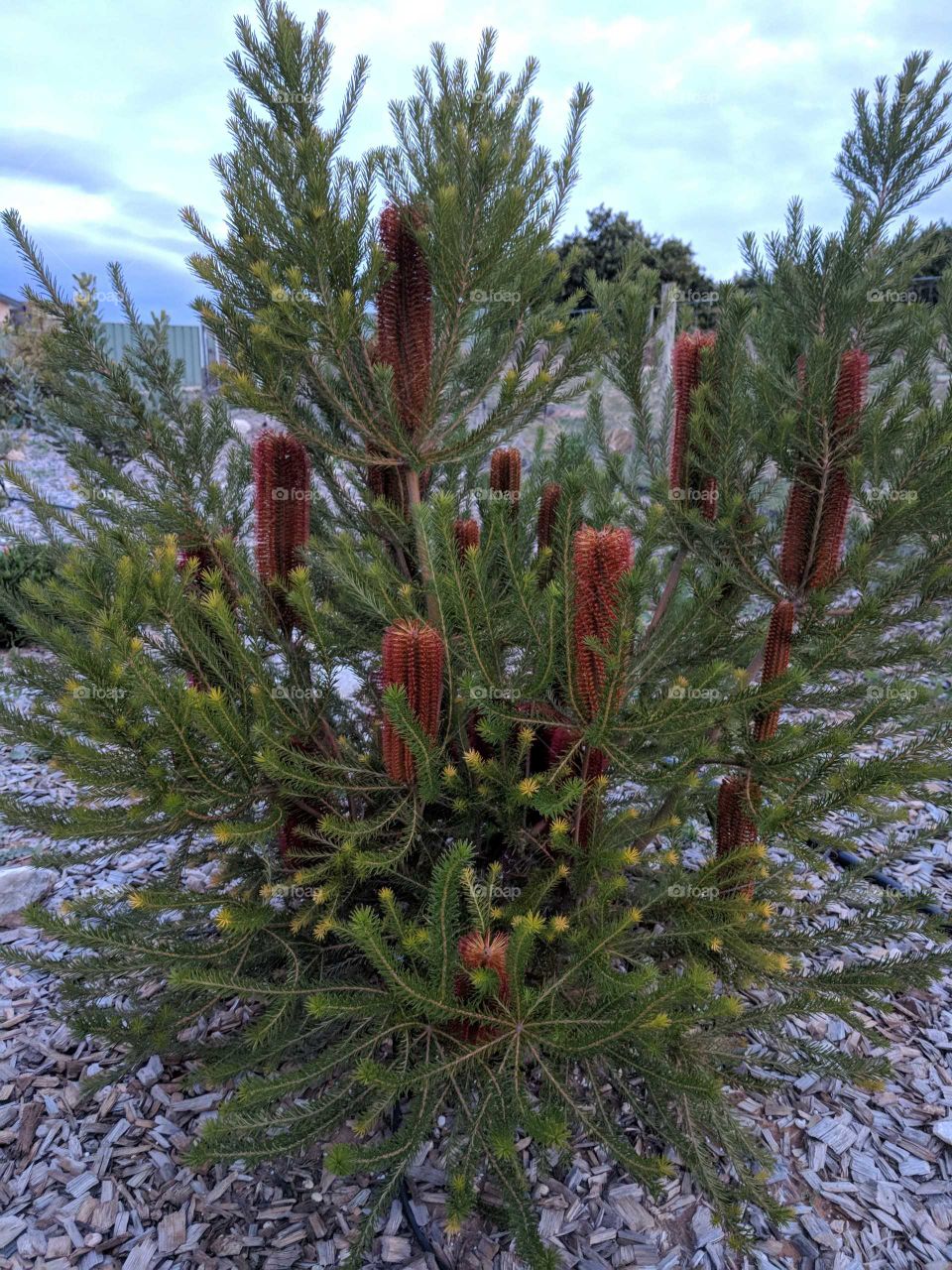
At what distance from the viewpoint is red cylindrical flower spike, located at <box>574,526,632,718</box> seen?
6.03ft

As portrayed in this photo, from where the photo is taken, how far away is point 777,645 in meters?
2.27

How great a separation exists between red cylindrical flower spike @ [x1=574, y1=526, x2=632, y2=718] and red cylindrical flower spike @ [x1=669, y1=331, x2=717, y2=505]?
2.94 ft

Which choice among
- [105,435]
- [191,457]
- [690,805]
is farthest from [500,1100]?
[105,435]

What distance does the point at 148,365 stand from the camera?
2955mm

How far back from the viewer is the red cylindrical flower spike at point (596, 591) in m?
1.84

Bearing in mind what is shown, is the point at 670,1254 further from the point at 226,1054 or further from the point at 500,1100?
the point at 226,1054

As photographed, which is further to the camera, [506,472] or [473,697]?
[506,472]

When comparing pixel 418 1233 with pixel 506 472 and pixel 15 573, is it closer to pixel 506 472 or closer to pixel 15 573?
pixel 506 472

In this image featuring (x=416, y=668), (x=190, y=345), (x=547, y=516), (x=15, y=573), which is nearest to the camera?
(x=416, y=668)

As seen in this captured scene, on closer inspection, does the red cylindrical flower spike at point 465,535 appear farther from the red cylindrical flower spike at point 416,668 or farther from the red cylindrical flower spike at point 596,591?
the red cylindrical flower spike at point 596,591

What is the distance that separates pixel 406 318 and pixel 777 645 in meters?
1.45

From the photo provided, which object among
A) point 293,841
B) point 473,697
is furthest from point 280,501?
point 293,841

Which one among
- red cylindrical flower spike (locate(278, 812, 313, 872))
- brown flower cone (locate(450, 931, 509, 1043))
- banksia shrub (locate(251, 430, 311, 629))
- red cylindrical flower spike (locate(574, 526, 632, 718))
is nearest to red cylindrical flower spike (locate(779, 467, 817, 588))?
red cylindrical flower spike (locate(574, 526, 632, 718))

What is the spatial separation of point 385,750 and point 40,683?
3.50ft
